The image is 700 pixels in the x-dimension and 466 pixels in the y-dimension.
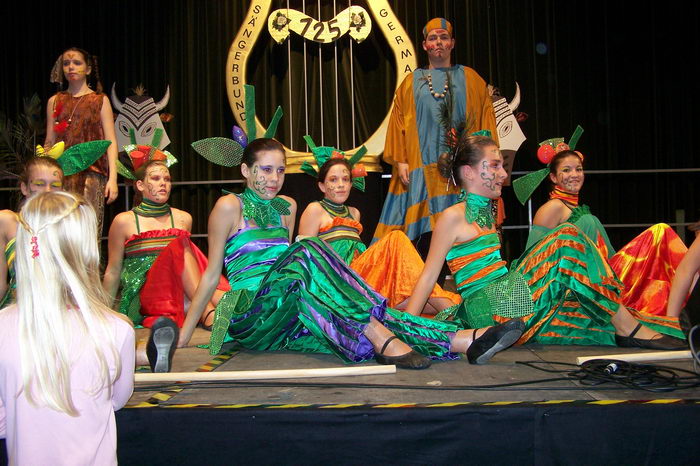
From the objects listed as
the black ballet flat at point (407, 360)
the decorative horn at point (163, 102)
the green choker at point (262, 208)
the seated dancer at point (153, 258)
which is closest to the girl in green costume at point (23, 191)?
the seated dancer at point (153, 258)

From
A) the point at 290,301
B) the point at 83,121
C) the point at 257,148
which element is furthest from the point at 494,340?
the point at 83,121

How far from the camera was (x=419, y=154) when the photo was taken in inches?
195

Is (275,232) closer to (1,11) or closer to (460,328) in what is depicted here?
(460,328)

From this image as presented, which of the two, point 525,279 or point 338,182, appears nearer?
point 525,279

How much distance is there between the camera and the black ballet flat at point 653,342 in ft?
9.00

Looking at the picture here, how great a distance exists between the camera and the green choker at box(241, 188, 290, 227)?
3107 mm

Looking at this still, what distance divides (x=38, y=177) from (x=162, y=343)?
4.79ft

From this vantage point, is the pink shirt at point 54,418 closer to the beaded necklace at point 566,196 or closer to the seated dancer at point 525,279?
the seated dancer at point 525,279

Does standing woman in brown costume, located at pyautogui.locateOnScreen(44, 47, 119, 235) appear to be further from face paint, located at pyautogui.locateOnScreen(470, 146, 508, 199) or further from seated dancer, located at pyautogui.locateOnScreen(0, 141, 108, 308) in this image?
face paint, located at pyautogui.locateOnScreen(470, 146, 508, 199)

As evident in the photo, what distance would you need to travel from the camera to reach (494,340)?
7.99 feet

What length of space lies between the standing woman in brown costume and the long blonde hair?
3129 mm

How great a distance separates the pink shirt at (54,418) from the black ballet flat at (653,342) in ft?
7.13

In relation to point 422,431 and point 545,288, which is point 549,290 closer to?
point 545,288

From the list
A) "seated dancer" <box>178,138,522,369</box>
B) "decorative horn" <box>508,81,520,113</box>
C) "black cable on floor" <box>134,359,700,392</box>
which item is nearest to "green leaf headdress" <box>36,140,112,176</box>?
"seated dancer" <box>178,138,522,369</box>
